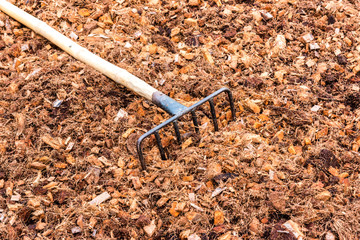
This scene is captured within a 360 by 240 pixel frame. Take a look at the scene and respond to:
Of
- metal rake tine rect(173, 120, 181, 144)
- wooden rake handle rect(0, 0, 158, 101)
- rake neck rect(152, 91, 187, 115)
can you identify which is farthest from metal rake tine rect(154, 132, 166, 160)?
wooden rake handle rect(0, 0, 158, 101)

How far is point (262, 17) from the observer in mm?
4066

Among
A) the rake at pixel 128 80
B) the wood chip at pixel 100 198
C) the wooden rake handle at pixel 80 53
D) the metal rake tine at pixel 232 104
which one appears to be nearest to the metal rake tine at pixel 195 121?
the rake at pixel 128 80

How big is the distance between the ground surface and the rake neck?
0.67 ft

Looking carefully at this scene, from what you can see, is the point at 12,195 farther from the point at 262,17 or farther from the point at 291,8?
the point at 291,8

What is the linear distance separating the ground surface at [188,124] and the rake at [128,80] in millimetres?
109

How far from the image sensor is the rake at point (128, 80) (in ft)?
9.59

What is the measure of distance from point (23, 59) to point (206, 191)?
2.75m

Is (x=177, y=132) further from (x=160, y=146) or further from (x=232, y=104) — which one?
(x=232, y=104)

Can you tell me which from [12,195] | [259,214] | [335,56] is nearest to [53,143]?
[12,195]

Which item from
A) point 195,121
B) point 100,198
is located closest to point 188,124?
point 195,121

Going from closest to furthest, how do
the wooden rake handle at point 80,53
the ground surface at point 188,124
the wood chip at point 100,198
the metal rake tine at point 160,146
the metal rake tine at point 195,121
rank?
the ground surface at point 188,124
the wood chip at point 100,198
the metal rake tine at point 160,146
the metal rake tine at point 195,121
the wooden rake handle at point 80,53

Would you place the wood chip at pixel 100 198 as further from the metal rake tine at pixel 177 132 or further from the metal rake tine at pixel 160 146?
the metal rake tine at pixel 177 132

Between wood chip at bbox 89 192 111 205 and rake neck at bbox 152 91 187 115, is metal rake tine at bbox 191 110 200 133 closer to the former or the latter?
rake neck at bbox 152 91 187 115

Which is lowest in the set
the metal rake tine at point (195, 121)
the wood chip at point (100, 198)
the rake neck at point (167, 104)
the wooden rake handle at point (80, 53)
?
the wood chip at point (100, 198)
